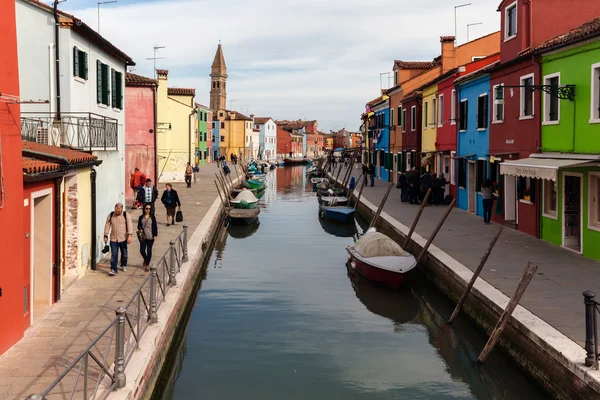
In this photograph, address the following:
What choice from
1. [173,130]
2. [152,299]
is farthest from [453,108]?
[173,130]

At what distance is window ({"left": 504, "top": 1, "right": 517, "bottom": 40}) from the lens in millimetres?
20438

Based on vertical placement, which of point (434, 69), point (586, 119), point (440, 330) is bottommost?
point (440, 330)

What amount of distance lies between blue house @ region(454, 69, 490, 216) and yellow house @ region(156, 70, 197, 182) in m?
19.3

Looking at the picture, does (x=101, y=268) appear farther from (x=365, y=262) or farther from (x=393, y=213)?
(x=393, y=213)

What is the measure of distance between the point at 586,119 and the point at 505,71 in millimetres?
6176

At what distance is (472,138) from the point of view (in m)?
25.3

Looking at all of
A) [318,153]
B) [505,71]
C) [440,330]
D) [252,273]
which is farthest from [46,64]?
[318,153]

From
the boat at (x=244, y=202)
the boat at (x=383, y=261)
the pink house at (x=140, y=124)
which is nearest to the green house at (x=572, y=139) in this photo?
the boat at (x=383, y=261)

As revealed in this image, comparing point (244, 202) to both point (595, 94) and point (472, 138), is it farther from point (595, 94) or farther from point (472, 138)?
point (595, 94)

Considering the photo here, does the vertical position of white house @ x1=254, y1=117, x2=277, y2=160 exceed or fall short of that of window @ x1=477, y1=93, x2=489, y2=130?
it exceeds it

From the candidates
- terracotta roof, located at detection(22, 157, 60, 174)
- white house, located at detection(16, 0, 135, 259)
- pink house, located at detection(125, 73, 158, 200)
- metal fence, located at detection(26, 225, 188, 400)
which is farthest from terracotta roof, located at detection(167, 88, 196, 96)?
metal fence, located at detection(26, 225, 188, 400)

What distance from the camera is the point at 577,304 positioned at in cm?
1098

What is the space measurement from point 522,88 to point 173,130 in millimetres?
33215

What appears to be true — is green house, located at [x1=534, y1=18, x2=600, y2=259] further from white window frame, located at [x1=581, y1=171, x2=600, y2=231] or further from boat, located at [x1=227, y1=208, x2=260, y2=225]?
boat, located at [x1=227, y1=208, x2=260, y2=225]
